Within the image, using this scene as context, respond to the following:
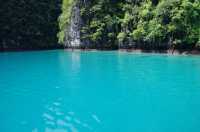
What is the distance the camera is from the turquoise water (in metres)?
12.7

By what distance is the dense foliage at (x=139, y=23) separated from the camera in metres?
41.0

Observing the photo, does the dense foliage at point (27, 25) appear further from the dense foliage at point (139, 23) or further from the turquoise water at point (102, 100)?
the turquoise water at point (102, 100)

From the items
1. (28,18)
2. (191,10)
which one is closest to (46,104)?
(191,10)

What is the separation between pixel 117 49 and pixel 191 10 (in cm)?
1528

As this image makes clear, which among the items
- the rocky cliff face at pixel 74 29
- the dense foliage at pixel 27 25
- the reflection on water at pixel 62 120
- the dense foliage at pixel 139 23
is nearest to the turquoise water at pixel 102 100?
the reflection on water at pixel 62 120

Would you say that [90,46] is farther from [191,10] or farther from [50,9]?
[191,10]

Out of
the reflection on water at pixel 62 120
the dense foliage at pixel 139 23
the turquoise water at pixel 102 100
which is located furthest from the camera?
the dense foliage at pixel 139 23

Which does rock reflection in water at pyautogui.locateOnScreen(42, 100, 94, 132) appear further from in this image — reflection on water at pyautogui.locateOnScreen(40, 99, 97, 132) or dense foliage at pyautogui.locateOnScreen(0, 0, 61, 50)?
dense foliage at pyautogui.locateOnScreen(0, 0, 61, 50)

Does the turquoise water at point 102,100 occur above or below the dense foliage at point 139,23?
below

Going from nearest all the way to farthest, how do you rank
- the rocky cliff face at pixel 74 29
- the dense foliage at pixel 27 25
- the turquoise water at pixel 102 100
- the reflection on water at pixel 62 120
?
the reflection on water at pixel 62 120
the turquoise water at pixel 102 100
the rocky cliff face at pixel 74 29
the dense foliage at pixel 27 25

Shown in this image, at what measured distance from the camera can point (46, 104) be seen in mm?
16406

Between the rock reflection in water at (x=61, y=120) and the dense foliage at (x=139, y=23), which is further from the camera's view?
the dense foliage at (x=139, y=23)

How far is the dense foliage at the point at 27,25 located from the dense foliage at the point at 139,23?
10.2 feet

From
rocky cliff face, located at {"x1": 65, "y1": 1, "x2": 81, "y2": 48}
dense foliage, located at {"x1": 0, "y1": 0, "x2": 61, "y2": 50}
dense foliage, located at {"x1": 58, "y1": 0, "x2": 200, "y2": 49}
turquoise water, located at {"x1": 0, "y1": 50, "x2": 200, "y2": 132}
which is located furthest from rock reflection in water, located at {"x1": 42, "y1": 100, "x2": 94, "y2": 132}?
dense foliage, located at {"x1": 0, "y1": 0, "x2": 61, "y2": 50}
